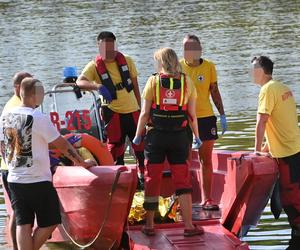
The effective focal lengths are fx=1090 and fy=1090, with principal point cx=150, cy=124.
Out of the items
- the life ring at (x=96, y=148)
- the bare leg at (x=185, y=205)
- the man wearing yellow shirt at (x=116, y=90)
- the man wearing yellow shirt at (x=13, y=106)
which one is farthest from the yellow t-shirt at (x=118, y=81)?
the bare leg at (x=185, y=205)

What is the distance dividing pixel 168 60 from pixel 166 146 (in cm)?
71

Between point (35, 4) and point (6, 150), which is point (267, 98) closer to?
point (6, 150)

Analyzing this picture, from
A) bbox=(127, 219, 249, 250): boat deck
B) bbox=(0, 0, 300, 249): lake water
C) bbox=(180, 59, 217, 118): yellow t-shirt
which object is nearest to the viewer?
bbox=(127, 219, 249, 250): boat deck

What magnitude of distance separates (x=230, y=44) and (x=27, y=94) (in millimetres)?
17490

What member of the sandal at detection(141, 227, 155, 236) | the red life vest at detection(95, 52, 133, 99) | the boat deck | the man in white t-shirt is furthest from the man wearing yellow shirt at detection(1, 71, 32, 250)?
the red life vest at detection(95, 52, 133, 99)

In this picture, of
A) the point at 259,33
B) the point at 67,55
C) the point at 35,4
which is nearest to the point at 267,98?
the point at 67,55

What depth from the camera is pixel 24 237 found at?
28.0ft

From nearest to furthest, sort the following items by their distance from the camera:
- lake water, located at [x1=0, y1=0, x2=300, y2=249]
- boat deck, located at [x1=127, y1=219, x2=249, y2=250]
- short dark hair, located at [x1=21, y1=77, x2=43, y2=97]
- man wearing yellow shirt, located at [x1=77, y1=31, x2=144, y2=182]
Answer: short dark hair, located at [x1=21, y1=77, x2=43, y2=97] → boat deck, located at [x1=127, y1=219, x2=249, y2=250] → man wearing yellow shirt, located at [x1=77, y1=31, x2=144, y2=182] → lake water, located at [x1=0, y1=0, x2=300, y2=249]

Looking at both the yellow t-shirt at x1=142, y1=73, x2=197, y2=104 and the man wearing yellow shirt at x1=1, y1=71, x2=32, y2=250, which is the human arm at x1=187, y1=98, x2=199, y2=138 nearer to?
the yellow t-shirt at x1=142, y1=73, x2=197, y2=104

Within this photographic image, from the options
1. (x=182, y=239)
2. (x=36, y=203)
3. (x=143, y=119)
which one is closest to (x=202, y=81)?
(x=143, y=119)

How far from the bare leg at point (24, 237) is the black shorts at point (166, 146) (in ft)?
3.94

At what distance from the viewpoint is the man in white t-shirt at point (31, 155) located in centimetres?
834

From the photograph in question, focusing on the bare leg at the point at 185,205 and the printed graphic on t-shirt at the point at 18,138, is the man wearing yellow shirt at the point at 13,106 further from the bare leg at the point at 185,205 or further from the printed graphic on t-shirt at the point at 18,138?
the bare leg at the point at 185,205

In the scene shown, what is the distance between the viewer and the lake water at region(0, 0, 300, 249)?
1917cm
